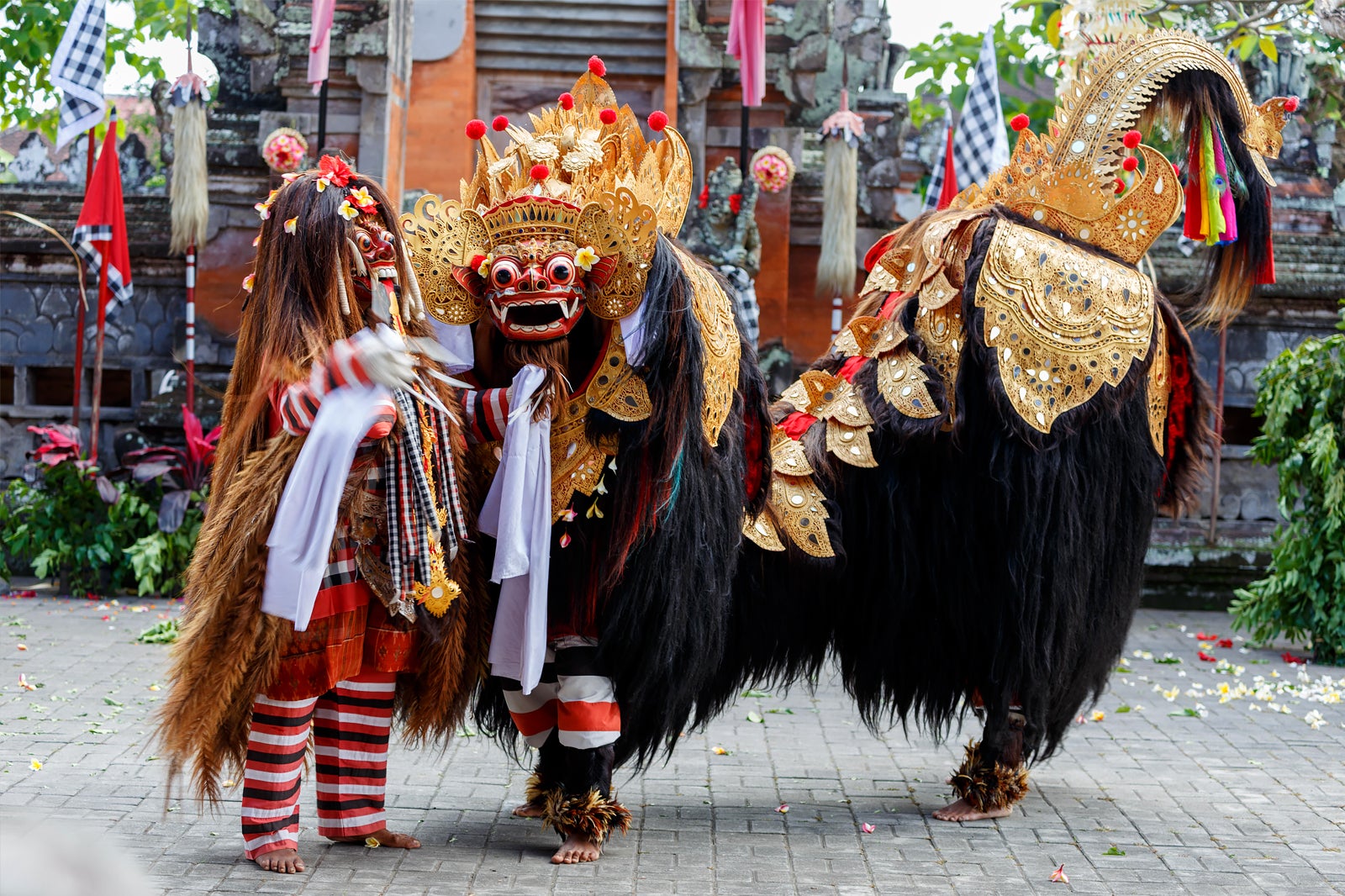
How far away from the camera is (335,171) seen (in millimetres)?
3928

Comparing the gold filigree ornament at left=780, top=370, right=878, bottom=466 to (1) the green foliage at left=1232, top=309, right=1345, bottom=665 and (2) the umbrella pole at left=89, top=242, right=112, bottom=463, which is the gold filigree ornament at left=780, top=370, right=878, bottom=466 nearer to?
(1) the green foliage at left=1232, top=309, right=1345, bottom=665

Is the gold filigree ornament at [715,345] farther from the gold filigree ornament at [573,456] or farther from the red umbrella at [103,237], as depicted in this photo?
the red umbrella at [103,237]

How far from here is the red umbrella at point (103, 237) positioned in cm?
955

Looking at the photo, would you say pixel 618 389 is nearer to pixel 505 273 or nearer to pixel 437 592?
pixel 505 273

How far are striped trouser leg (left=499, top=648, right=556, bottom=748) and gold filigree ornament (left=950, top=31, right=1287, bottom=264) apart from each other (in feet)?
7.34

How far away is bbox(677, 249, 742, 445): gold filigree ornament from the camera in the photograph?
13.4 ft

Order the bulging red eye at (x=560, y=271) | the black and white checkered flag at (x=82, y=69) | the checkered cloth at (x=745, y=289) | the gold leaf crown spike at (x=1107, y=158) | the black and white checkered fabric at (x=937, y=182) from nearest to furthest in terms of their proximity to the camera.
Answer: the bulging red eye at (x=560, y=271)
the gold leaf crown spike at (x=1107, y=158)
the black and white checkered flag at (x=82, y=69)
the checkered cloth at (x=745, y=289)
the black and white checkered fabric at (x=937, y=182)

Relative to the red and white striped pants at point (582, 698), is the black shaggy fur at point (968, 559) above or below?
above

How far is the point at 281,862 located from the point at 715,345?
6.30ft

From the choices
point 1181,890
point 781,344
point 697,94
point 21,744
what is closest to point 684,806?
point 1181,890

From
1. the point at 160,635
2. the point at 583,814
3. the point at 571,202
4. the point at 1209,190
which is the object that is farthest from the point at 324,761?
the point at 160,635

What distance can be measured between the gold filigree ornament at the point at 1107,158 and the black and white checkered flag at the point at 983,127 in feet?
16.3

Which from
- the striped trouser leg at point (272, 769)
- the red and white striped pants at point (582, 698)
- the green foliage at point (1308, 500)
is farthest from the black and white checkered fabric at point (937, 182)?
the striped trouser leg at point (272, 769)

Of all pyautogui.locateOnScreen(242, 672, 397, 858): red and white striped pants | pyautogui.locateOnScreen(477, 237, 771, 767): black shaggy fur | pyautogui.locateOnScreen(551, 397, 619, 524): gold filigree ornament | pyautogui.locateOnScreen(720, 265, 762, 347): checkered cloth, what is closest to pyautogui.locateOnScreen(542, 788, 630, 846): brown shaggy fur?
pyautogui.locateOnScreen(477, 237, 771, 767): black shaggy fur
